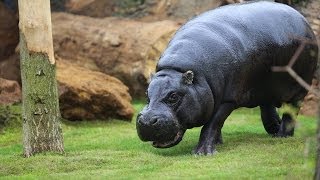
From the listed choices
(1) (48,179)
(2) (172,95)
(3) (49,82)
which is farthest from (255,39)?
(1) (48,179)

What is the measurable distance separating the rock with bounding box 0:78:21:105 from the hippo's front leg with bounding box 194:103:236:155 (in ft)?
15.9

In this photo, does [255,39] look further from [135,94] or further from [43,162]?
[135,94]

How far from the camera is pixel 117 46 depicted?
16.0 meters

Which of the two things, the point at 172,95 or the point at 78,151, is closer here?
the point at 172,95

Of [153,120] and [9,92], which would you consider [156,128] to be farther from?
[9,92]

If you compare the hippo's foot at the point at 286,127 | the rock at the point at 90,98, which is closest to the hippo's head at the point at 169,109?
the hippo's foot at the point at 286,127

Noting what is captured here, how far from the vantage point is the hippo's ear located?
8.85 metres

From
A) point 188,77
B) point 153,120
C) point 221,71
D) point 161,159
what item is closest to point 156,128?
point 153,120

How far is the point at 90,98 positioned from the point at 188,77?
4085mm

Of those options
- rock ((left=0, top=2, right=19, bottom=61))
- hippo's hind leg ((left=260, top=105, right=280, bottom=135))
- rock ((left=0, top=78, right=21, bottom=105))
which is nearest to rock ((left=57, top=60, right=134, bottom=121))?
rock ((left=0, top=78, right=21, bottom=105))

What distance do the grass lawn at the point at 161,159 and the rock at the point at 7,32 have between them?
19.4 feet

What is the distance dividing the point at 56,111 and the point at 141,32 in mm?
6836

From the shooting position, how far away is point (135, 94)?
51.8 ft

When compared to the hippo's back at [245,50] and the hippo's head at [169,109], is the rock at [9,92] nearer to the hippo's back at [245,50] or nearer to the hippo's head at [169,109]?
the hippo's back at [245,50]
